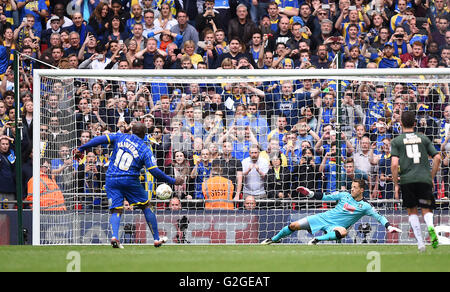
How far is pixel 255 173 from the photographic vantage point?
15.5 meters

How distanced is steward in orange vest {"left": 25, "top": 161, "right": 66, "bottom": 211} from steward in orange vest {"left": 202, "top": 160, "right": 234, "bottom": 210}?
8.92 feet

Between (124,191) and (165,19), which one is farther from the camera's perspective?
(165,19)

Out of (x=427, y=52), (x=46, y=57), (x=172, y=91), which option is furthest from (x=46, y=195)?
(x=427, y=52)

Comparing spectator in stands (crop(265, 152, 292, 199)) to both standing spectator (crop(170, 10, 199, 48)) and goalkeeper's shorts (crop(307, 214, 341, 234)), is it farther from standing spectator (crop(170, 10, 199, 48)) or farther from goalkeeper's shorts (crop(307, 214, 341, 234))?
standing spectator (crop(170, 10, 199, 48))

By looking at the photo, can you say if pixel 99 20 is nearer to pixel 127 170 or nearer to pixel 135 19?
pixel 135 19

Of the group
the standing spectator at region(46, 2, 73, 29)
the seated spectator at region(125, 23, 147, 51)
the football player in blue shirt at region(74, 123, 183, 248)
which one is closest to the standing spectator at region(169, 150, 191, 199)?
the football player in blue shirt at region(74, 123, 183, 248)

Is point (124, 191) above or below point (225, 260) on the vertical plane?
above

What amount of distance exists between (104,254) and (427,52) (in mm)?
10646

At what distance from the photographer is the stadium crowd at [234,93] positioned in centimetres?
1548

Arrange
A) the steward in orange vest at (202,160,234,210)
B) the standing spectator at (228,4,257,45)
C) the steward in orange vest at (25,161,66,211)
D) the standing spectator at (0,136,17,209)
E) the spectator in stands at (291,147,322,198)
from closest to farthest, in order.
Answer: the steward in orange vest at (25,161,66,211)
the steward in orange vest at (202,160,234,210)
the spectator in stands at (291,147,322,198)
the standing spectator at (0,136,17,209)
the standing spectator at (228,4,257,45)

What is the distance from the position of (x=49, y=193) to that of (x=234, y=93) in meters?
4.38

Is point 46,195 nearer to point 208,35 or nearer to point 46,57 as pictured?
point 46,57

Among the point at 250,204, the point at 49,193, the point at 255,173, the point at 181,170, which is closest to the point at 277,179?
the point at 255,173

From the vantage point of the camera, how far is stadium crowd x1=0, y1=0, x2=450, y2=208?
50.8 feet
